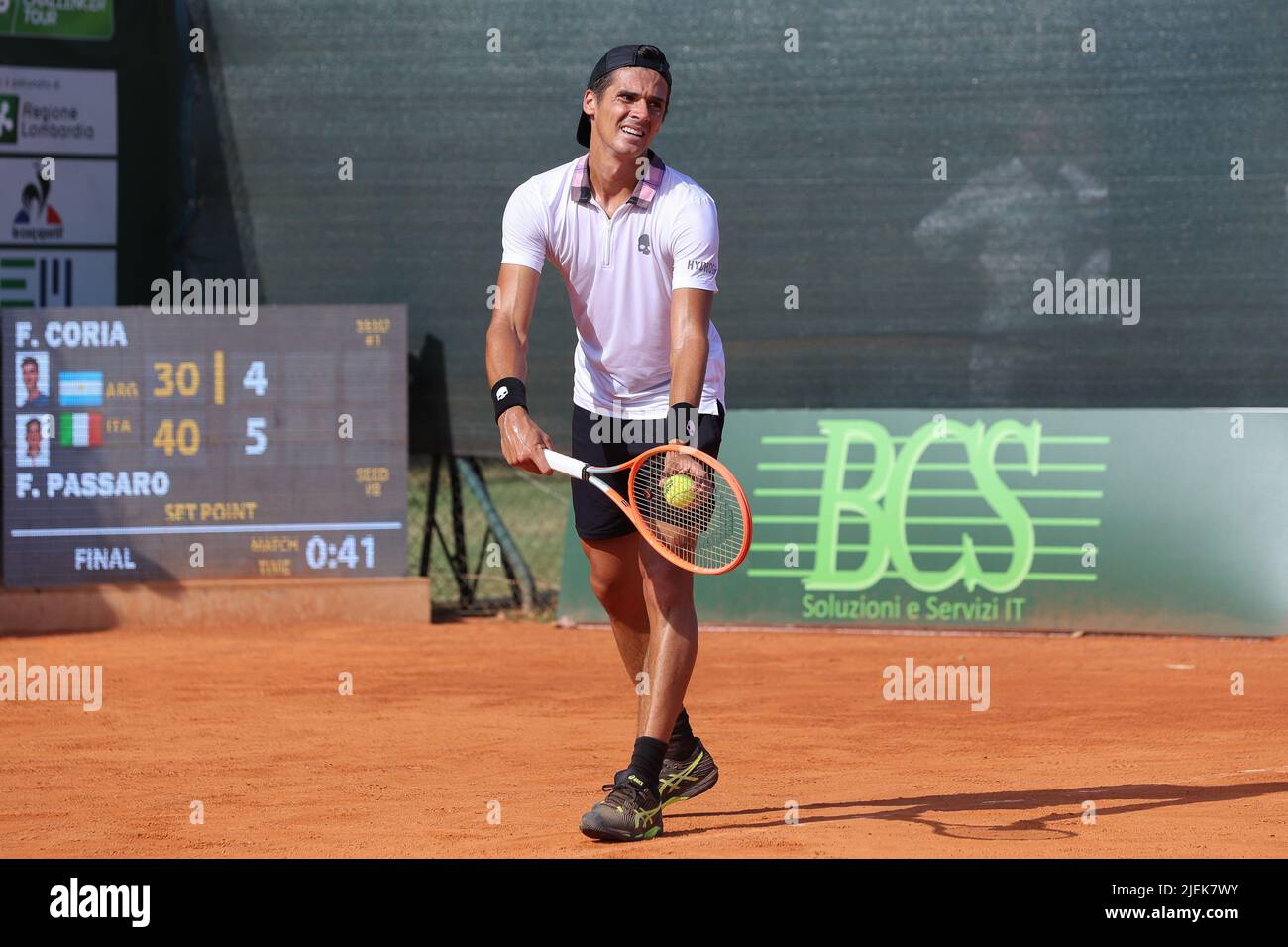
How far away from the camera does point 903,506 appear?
9.18 m

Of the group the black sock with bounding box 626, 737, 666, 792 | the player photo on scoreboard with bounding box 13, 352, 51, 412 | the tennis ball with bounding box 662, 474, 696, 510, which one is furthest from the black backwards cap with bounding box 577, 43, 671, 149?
the player photo on scoreboard with bounding box 13, 352, 51, 412

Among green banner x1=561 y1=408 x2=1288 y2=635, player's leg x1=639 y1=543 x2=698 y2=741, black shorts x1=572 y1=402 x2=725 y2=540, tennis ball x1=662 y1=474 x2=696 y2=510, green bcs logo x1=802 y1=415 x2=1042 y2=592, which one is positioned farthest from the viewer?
green bcs logo x1=802 y1=415 x2=1042 y2=592

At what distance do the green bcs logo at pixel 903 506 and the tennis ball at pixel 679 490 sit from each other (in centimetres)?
508

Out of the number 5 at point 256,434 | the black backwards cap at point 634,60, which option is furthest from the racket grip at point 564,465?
the number 5 at point 256,434

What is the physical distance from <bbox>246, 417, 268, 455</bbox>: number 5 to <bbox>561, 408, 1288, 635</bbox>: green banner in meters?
2.58

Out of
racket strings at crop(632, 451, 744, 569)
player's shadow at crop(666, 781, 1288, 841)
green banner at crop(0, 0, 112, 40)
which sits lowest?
player's shadow at crop(666, 781, 1288, 841)

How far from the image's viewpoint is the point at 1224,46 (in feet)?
31.0

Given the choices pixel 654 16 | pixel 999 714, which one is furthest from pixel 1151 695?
pixel 654 16

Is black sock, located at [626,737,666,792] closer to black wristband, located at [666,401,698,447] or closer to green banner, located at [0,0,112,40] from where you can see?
black wristband, located at [666,401,698,447]

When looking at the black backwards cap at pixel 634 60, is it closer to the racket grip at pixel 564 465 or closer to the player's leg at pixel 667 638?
the racket grip at pixel 564 465

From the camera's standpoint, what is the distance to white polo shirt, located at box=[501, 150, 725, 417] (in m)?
4.53

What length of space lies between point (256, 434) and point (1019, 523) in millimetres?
4214

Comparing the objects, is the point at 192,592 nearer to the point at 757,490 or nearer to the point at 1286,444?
the point at 757,490

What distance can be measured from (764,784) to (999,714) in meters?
1.90
